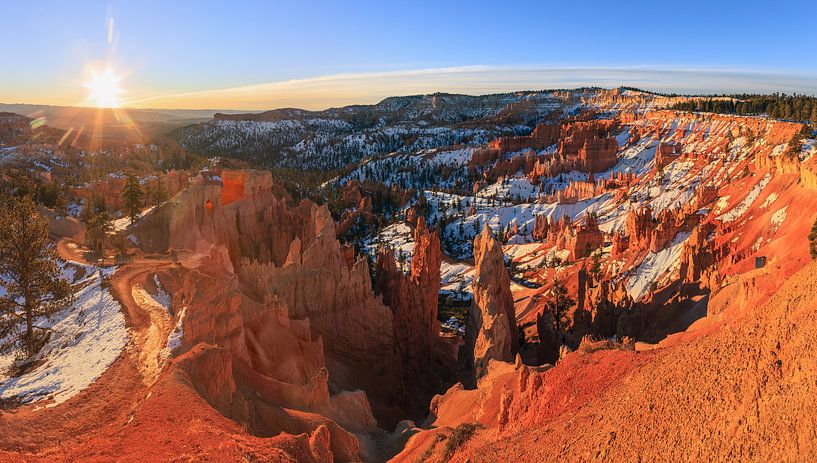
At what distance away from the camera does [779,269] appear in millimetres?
23312

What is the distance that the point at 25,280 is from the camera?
19.9 metres

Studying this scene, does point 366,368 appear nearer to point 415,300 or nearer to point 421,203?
point 415,300

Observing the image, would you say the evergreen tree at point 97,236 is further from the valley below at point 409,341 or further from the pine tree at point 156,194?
the pine tree at point 156,194

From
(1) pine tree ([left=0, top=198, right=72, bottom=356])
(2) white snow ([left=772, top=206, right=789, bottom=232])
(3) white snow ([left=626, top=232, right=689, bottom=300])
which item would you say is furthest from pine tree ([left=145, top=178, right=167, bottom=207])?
(2) white snow ([left=772, top=206, right=789, bottom=232])

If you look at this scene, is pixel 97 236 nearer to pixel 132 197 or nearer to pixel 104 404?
pixel 132 197

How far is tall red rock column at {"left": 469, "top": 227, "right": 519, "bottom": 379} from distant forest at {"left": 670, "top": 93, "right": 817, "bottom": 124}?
98.0 metres

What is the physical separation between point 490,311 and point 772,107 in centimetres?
13073

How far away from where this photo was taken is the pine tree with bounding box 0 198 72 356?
19375mm

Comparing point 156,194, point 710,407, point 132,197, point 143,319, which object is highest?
point 132,197

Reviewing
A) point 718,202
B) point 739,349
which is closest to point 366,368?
point 739,349

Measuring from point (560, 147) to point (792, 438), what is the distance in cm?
14092

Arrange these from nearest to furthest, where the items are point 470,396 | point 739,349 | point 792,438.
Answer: point 792,438 → point 739,349 → point 470,396

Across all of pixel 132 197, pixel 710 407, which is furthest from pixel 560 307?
pixel 132 197

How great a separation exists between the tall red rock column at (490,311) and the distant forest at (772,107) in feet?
321
